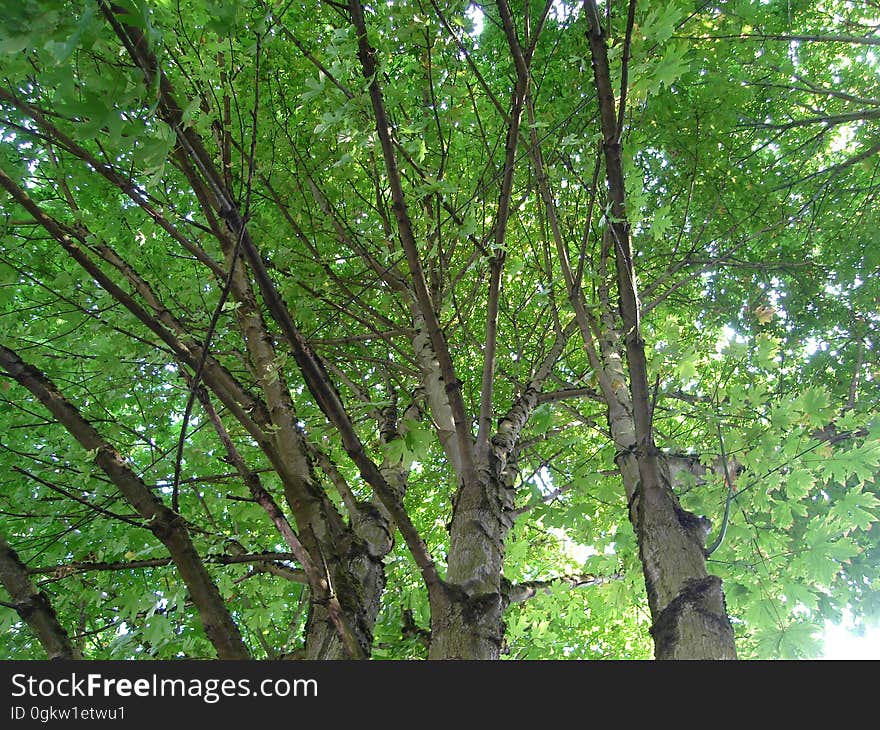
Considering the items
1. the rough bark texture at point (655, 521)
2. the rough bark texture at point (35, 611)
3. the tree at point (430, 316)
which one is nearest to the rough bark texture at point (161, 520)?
the tree at point (430, 316)

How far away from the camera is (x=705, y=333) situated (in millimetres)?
4742

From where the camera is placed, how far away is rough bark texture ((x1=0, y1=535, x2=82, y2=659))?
2.12 m

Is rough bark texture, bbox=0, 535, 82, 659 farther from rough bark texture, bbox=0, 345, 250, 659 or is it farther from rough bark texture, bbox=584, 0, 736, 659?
rough bark texture, bbox=584, 0, 736, 659

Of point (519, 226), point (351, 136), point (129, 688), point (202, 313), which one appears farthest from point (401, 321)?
point (129, 688)

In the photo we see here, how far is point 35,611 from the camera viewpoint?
7.07 feet

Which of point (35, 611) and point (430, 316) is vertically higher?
point (430, 316)

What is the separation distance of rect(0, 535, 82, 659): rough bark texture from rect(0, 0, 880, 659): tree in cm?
1

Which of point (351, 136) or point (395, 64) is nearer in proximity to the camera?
point (351, 136)

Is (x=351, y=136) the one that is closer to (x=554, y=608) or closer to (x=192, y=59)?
(x=192, y=59)

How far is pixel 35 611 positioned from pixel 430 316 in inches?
72.7

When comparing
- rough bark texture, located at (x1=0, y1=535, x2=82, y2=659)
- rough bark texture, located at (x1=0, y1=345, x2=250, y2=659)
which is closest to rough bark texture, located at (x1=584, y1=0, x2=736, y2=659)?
rough bark texture, located at (x1=0, y1=345, x2=250, y2=659)

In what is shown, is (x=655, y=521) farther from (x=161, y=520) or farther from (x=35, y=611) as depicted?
(x=35, y=611)

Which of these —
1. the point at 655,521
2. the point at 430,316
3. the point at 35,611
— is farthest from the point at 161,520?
the point at 655,521

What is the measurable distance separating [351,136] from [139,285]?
1.75 metres
